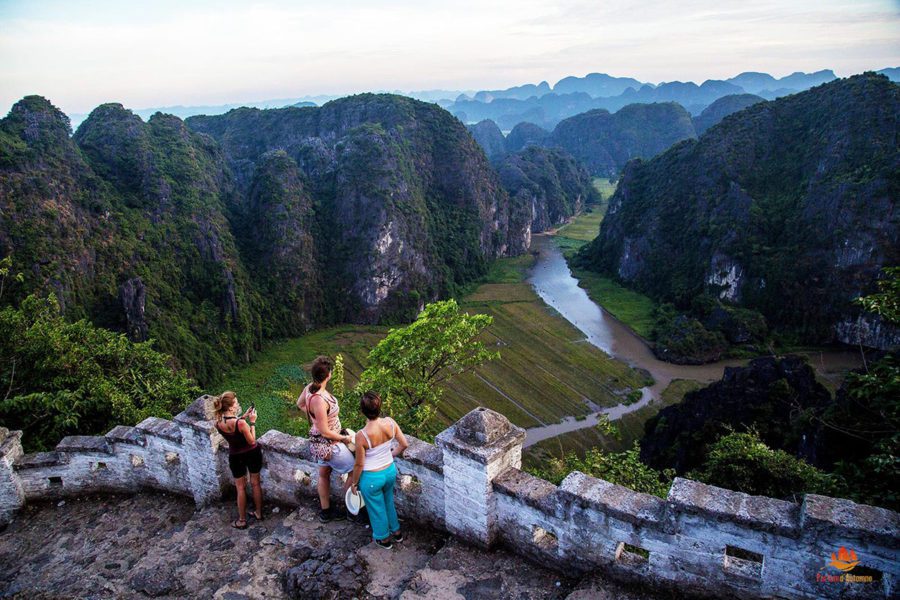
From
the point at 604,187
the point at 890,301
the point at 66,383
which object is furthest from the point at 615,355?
the point at 604,187

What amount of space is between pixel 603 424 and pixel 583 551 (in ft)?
32.3

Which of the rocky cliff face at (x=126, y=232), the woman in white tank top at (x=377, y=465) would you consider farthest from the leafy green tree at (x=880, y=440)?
the rocky cliff face at (x=126, y=232)

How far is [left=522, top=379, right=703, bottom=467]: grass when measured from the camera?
34750mm

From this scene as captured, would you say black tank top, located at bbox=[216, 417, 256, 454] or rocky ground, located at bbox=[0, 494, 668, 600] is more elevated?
black tank top, located at bbox=[216, 417, 256, 454]

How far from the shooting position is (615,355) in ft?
172

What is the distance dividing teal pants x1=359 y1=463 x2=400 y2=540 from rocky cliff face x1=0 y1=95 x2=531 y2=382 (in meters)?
42.4

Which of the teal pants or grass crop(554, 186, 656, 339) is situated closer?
the teal pants

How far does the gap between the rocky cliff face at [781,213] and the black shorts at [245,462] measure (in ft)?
195

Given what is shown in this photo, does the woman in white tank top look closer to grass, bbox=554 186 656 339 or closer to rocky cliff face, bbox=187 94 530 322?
grass, bbox=554 186 656 339

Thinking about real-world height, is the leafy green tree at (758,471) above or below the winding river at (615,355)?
above

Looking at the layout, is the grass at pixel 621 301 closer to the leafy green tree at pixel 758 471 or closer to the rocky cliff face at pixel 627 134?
the leafy green tree at pixel 758 471

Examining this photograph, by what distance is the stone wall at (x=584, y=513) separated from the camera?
213 inches

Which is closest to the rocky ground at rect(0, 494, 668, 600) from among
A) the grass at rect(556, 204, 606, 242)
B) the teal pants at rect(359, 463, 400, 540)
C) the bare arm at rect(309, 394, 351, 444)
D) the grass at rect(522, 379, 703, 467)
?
the teal pants at rect(359, 463, 400, 540)

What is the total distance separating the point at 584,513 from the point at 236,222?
218 feet
